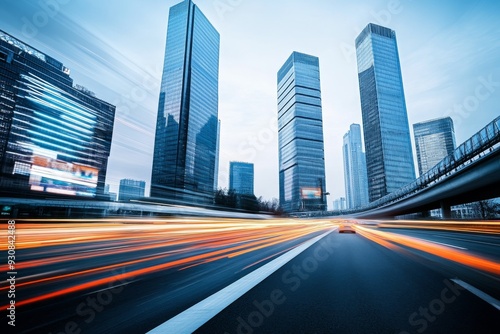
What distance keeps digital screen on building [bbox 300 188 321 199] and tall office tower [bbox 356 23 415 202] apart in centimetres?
3787

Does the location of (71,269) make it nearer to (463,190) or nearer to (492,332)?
(492,332)

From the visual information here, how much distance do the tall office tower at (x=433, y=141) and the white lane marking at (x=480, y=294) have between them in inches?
7836

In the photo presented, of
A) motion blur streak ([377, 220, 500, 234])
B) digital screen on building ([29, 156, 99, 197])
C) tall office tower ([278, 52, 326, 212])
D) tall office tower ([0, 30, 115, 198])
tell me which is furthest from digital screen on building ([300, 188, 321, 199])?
digital screen on building ([29, 156, 99, 197])

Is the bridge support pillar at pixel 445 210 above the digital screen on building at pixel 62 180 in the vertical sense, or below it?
below

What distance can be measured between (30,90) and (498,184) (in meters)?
41.3

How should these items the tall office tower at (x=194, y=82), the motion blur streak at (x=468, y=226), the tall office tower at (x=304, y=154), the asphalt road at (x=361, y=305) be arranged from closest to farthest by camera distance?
the asphalt road at (x=361, y=305) < the motion blur streak at (x=468, y=226) < the tall office tower at (x=194, y=82) < the tall office tower at (x=304, y=154)

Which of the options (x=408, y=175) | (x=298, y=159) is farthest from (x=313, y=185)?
(x=408, y=175)

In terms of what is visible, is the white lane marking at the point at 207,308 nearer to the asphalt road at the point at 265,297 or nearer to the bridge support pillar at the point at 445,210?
the asphalt road at the point at 265,297

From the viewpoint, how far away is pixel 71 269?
480 cm

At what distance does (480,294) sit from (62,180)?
24.0m

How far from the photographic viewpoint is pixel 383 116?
553ft

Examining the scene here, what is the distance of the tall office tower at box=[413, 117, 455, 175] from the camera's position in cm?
16600

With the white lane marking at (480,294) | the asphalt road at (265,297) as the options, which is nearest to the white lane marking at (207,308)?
the asphalt road at (265,297)

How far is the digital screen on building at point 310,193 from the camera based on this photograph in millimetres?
168387
